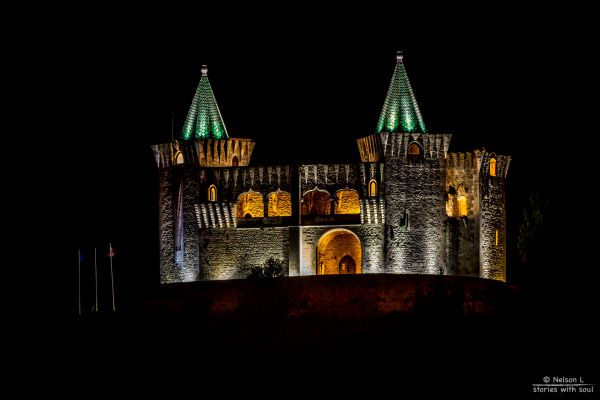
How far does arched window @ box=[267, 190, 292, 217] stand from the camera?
66.1 m

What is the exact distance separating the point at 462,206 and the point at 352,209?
15.3ft

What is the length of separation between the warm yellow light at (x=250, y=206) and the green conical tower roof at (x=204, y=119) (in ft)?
9.63

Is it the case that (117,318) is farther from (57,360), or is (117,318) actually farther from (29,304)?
(29,304)

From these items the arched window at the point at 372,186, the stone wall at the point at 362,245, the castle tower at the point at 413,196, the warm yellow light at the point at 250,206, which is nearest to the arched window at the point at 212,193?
Result: the warm yellow light at the point at 250,206

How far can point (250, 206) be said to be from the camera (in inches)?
2628

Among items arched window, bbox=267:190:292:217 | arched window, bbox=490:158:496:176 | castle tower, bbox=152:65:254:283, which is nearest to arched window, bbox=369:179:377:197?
arched window, bbox=267:190:292:217

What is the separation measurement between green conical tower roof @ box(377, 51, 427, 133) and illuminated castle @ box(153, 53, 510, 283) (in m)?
0.04

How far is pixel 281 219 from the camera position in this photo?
65.6m

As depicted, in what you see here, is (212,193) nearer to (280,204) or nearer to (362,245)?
(280,204)

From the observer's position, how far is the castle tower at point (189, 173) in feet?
217

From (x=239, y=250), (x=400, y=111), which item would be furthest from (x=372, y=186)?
(x=239, y=250)

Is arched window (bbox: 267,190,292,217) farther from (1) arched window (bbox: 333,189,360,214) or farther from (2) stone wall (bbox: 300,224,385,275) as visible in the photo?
(1) arched window (bbox: 333,189,360,214)

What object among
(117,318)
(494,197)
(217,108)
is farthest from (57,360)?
(494,197)

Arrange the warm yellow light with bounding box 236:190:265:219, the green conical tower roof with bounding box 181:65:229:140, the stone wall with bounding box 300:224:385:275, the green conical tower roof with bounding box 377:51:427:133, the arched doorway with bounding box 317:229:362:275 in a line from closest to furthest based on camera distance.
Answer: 1. the stone wall with bounding box 300:224:385:275
2. the green conical tower roof with bounding box 377:51:427:133
3. the warm yellow light with bounding box 236:190:265:219
4. the arched doorway with bounding box 317:229:362:275
5. the green conical tower roof with bounding box 181:65:229:140
